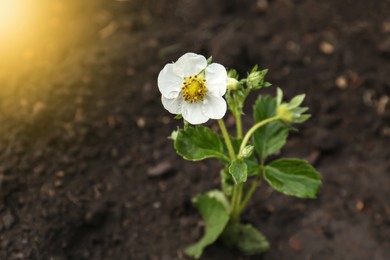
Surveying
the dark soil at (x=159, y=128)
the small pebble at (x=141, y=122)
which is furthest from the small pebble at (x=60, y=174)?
the small pebble at (x=141, y=122)

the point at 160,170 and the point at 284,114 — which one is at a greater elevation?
the point at 284,114

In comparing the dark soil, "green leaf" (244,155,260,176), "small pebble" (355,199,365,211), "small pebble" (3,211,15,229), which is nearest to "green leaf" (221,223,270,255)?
the dark soil

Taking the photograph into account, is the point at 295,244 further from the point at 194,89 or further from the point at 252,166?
the point at 194,89

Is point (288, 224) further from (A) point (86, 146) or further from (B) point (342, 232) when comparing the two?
(A) point (86, 146)

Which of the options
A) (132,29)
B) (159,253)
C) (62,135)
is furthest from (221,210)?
(132,29)

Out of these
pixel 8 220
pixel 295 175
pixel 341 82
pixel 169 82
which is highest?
pixel 169 82

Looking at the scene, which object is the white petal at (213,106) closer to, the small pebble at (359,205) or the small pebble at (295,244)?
the small pebble at (295,244)

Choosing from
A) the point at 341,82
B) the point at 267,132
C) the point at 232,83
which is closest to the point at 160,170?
the point at 267,132
